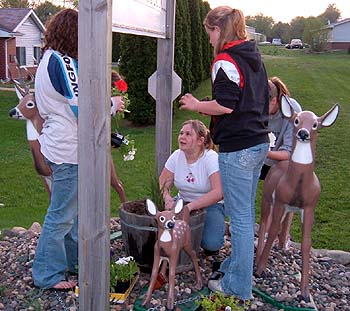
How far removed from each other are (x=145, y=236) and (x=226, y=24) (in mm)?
1461

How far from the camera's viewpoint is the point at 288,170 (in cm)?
352

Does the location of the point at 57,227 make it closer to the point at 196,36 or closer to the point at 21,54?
the point at 196,36

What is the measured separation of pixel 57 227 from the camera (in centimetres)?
349

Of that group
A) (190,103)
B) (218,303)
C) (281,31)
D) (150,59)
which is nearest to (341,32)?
(281,31)

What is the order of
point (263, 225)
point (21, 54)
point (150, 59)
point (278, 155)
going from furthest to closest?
1. point (21, 54)
2. point (150, 59)
3. point (263, 225)
4. point (278, 155)

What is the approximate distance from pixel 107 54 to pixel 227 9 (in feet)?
2.95

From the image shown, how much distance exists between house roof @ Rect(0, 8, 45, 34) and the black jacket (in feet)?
76.4

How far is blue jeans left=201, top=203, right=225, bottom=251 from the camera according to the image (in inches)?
158

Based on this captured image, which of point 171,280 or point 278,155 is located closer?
point 171,280

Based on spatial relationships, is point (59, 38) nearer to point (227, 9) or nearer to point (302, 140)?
point (227, 9)

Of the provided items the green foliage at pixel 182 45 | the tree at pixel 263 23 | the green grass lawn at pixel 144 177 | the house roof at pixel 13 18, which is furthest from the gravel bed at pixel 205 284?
the tree at pixel 263 23

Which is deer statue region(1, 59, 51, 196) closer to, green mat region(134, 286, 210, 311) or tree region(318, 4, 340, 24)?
green mat region(134, 286, 210, 311)

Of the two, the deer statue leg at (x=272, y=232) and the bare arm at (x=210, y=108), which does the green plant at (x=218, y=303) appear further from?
the bare arm at (x=210, y=108)

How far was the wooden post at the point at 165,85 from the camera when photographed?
14.4 ft
